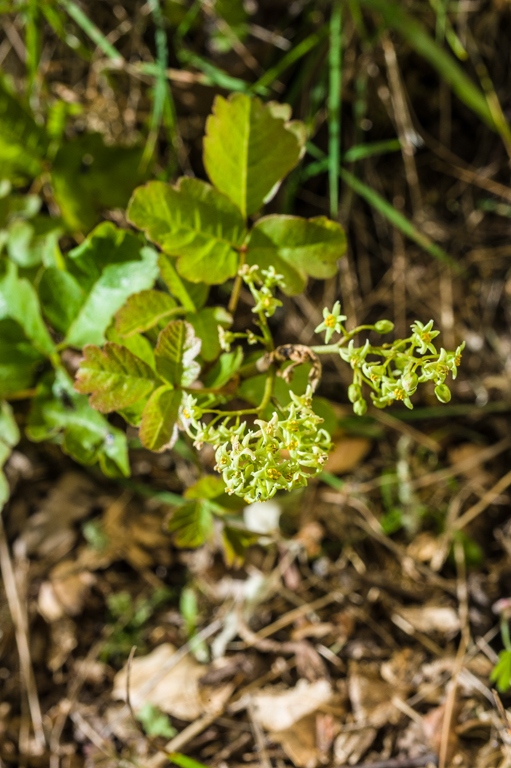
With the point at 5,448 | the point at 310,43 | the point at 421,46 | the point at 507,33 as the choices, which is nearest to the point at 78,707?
the point at 5,448

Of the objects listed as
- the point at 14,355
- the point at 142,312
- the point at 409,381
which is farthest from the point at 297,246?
the point at 14,355

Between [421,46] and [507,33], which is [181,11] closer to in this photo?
[421,46]

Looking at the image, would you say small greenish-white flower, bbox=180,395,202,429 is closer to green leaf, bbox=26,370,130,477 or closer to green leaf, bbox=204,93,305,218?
green leaf, bbox=26,370,130,477

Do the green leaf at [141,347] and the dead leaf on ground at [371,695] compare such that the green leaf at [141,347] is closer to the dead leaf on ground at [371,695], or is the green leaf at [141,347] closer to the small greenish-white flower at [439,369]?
the small greenish-white flower at [439,369]

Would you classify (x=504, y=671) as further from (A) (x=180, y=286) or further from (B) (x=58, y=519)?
(B) (x=58, y=519)

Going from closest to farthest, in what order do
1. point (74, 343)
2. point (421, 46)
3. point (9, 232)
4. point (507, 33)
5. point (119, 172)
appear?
point (74, 343)
point (9, 232)
point (119, 172)
point (421, 46)
point (507, 33)

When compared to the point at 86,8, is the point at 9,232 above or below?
below

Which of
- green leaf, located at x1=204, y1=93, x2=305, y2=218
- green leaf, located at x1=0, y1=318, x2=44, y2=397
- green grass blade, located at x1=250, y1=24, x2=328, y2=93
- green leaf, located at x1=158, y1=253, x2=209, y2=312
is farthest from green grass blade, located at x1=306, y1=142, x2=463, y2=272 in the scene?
green leaf, located at x1=0, y1=318, x2=44, y2=397
